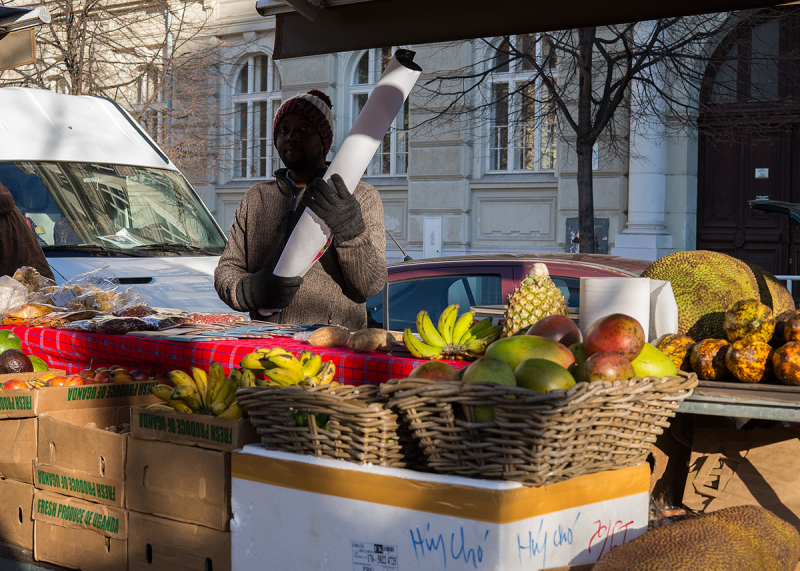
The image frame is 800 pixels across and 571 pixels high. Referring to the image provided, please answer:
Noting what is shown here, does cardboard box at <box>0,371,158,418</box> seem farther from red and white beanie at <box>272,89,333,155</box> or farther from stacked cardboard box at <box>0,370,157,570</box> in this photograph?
red and white beanie at <box>272,89,333,155</box>

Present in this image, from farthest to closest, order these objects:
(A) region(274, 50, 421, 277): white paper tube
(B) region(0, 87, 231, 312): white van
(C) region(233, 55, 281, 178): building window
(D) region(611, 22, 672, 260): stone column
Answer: (C) region(233, 55, 281, 178): building window
(D) region(611, 22, 672, 260): stone column
(B) region(0, 87, 231, 312): white van
(A) region(274, 50, 421, 277): white paper tube

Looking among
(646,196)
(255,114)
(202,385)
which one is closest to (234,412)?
(202,385)

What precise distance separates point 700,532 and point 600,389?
1.70 ft

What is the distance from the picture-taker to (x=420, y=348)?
293 cm

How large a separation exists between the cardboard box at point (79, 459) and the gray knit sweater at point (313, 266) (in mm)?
963

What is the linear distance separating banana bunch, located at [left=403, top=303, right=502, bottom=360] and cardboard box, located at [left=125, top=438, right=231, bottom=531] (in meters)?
0.76

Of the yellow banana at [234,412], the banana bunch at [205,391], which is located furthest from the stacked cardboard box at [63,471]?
the yellow banana at [234,412]

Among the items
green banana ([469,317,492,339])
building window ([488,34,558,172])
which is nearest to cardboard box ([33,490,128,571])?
green banana ([469,317,492,339])

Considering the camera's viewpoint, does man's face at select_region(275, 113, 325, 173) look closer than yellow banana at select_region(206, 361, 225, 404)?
No

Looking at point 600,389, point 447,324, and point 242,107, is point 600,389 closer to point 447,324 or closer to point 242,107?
point 447,324

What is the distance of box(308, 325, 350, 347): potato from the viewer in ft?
10.7

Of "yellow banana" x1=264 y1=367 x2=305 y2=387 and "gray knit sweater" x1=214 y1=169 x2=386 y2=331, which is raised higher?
"gray knit sweater" x1=214 y1=169 x2=386 y2=331

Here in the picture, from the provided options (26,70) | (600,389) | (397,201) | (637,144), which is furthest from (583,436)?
(26,70)

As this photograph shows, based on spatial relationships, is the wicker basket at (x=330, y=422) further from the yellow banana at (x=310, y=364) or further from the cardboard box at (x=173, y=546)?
the cardboard box at (x=173, y=546)
